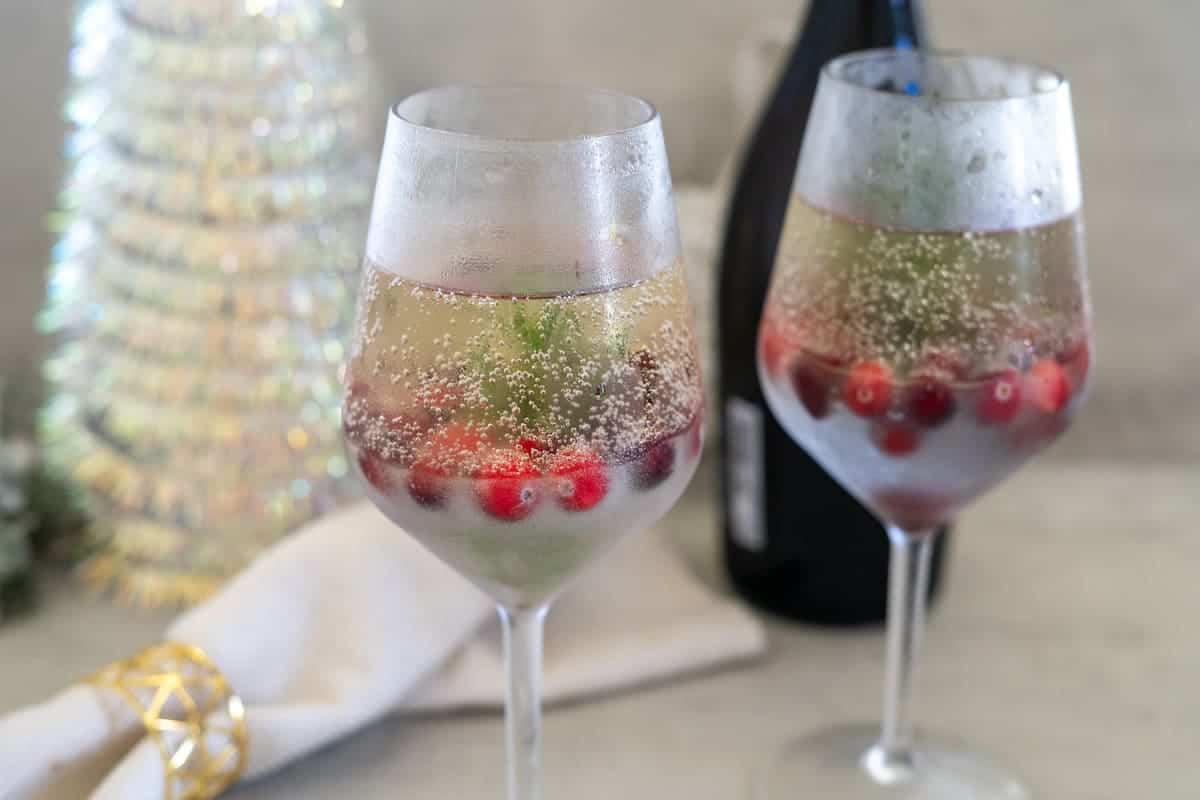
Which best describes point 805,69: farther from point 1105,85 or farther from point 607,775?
point 607,775

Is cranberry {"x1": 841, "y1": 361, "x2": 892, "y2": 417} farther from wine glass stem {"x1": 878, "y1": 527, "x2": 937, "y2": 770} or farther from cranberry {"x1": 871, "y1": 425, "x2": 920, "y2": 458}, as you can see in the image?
wine glass stem {"x1": 878, "y1": 527, "x2": 937, "y2": 770}

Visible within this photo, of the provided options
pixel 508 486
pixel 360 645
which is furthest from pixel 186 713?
pixel 508 486

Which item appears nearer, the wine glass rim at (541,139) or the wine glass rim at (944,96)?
the wine glass rim at (541,139)

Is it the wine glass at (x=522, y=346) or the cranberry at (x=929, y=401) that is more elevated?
the wine glass at (x=522, y=346)

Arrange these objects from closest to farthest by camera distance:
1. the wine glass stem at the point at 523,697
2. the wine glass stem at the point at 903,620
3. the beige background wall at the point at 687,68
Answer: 1. the wine glass stem at the point at 523,697
2. the wine glass stem at the point at 903,620
3. the beige background wall at the point at 687,68

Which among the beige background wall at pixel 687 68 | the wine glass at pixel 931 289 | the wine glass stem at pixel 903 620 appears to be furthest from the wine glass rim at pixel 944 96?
the beige background wall at pixel 687 68

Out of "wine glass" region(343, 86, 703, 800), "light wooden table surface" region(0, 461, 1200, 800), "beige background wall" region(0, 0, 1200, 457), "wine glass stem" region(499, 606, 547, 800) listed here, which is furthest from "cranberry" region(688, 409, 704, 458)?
"beige background wall" region(0, 0, 1200, 457)

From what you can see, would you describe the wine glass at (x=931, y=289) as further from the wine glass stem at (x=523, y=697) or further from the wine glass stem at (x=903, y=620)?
the wine glass stem at (x=523, y=697)

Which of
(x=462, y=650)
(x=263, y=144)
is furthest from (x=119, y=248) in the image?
(x=462, y=650)
